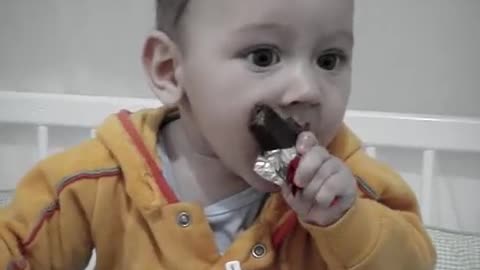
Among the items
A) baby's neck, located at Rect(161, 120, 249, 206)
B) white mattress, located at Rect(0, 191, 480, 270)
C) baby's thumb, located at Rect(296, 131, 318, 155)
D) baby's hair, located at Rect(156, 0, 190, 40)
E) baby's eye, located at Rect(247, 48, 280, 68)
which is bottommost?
white mattress, located at Rect(0, 191, 480, 270)

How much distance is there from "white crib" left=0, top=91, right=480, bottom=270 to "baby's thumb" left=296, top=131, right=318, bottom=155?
498mm

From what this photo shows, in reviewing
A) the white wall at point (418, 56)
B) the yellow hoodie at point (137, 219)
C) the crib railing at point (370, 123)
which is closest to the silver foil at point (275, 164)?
the yellow hoodie at point (137, 219)

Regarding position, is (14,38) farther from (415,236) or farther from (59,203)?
(415,236)

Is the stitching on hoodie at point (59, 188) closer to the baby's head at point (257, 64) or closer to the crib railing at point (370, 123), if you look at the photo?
the baby's head at point (257, 64)

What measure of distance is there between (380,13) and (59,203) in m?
0.60

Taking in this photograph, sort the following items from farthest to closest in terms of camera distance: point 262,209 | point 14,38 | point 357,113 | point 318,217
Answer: point 14,38
point 357,113
point 262,209
point 318,217

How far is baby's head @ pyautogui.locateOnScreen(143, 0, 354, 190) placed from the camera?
579mm

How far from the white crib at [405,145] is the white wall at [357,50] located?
75 mm

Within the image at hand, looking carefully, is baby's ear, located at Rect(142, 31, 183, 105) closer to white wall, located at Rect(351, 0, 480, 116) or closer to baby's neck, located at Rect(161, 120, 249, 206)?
baby's neck, located at Rect(161, 120, 249, 206)

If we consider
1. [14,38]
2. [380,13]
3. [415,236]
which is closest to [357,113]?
[380,13]

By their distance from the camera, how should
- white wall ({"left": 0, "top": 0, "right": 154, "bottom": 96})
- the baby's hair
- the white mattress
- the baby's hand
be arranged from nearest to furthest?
1. the baby's hand
2. the baby's hair
3. the white mattress
4. white wall ({"left": 0, "top": 0, "right": 154, "bottom": 96})

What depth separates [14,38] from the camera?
1.18 meters

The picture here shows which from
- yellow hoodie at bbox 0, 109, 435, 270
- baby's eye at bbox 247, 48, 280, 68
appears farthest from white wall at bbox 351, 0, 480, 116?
baby's eye at bbox 247, 48, 280, 68

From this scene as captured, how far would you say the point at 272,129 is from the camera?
0.55m
